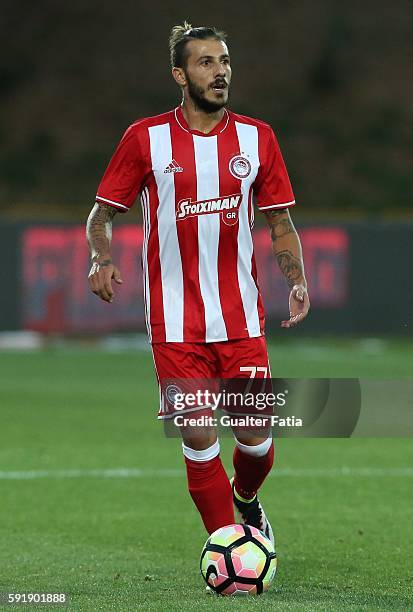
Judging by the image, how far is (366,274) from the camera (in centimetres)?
2242

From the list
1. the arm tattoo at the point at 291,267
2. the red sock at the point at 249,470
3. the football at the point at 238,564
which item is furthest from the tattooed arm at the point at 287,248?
the football at the point at 238,564

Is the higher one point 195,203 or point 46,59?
point 46,59

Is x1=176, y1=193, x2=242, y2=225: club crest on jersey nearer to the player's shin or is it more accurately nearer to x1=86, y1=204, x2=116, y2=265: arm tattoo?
x1=86, y1=204, x2=116, y2=265: arm tattoo

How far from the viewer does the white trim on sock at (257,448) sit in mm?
5703

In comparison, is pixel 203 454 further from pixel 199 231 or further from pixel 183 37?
pixel 183 37

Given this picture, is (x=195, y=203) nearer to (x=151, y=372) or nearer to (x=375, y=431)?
(x=375, y=431)

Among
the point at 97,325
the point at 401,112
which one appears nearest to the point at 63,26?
the point at 401,112

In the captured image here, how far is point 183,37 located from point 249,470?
6.17 ft

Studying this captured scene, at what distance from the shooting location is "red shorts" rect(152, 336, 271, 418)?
5.46 meters

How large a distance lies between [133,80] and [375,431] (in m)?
27.1

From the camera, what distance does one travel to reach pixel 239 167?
553 cm

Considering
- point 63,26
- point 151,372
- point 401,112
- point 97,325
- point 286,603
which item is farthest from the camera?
point 63,26

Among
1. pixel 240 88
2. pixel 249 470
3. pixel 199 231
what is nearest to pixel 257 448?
pixel 249 470

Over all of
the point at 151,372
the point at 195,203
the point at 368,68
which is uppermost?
the point at 368,68
